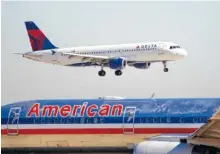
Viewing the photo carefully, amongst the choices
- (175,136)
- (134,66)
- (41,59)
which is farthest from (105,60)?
(175,136)

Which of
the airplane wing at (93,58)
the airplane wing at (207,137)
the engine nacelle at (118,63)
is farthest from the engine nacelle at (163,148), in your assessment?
the airplane wing at (93,58)

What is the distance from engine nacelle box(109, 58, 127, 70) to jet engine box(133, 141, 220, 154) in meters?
24.1

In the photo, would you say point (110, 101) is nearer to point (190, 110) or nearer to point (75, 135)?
point (75, 135)

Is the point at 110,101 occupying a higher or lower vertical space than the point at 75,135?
higher

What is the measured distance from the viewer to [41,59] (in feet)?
156

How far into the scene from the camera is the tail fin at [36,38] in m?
51.2

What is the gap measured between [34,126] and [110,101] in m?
3.49

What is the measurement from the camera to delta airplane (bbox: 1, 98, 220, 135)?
20531 mm

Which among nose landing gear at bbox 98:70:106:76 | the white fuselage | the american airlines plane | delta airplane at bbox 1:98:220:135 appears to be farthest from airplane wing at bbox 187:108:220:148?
the white fuselage

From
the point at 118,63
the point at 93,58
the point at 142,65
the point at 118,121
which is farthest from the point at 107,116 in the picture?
the point at 93,58

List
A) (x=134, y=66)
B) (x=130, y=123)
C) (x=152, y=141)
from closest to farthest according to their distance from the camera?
(x=152, y=141) < (x=130, y=123) < (x=134, y=66)

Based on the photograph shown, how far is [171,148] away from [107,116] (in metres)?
3.75

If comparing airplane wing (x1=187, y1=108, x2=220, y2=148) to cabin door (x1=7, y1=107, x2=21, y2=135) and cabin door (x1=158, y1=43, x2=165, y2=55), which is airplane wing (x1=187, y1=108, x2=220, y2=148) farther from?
cabin door (x1=158, y1=43, x2=165, y2=55)

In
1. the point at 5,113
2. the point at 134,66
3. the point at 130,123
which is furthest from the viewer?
the point at 134,66
